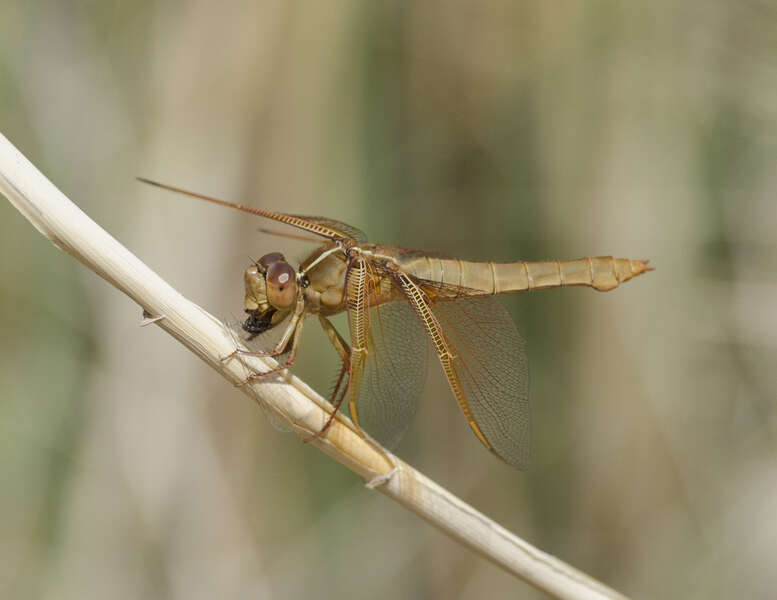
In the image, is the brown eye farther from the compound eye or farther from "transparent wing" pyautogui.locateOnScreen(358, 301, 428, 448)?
"transparent wing" pyautogui.locateOnScreen(358, 301, 428, 448)

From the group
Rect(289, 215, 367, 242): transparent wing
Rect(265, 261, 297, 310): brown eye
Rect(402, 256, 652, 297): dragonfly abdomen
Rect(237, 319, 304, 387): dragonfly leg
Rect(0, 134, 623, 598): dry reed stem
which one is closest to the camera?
Rect(0, 134, 623, 598): dry reed stem

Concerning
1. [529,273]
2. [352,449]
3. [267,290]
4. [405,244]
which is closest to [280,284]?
[267,290]


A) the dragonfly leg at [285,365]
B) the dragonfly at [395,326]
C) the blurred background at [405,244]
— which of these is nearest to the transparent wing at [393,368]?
the dragonfly at [395,326]

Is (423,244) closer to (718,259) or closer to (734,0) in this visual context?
(718,259)

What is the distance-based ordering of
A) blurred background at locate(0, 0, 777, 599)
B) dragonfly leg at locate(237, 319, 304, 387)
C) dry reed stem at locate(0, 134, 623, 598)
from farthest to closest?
blurred background at locate(0, 0, 777, 599) → dragonfly leg at locate(237, 319, 304, 387) → dry reed stem at locate(0, 134, 623, 598)

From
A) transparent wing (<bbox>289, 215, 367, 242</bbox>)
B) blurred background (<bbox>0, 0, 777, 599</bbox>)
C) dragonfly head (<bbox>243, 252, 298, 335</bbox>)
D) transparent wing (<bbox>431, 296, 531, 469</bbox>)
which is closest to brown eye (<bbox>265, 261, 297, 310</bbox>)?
dragonfly head (<bbox>243, 252, 298, 335</bbox>)

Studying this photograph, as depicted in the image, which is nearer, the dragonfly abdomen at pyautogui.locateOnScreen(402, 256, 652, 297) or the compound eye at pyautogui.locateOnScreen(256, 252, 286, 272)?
the compound eye at pyautogui.locateOnScreen(256, 252, 286, 272)
